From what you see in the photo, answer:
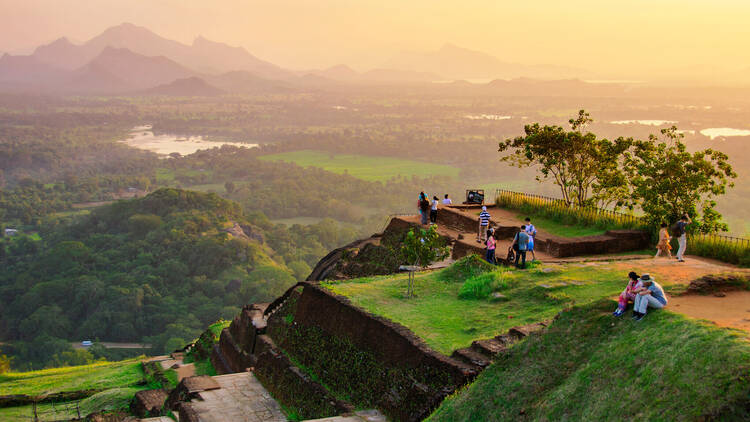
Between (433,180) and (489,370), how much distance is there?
114m

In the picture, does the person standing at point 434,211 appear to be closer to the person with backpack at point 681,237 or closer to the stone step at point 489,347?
the person with backpack at point 681,237

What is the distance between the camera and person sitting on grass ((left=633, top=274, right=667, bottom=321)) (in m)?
9.41

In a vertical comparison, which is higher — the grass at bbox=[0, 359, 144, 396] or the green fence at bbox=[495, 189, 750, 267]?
the green fence at bbox=[495, 189, 750, 267]

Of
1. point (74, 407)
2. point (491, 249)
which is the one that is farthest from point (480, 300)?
point (74, 407)

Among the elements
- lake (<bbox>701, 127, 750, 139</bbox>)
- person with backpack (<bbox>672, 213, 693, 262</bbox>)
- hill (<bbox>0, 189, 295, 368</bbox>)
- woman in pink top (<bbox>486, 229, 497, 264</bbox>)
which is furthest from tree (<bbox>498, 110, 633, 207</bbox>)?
lake (<bbox>701, 127, 750, 139</bbox>)

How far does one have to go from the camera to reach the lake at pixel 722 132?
74500 mm

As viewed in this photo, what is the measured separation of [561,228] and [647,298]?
40.3ft

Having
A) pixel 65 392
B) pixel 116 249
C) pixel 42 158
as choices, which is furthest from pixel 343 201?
pixel 65 392

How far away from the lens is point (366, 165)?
490ft

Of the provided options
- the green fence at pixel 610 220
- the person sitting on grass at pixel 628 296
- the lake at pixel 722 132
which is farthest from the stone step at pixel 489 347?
the lake at pixel 722 132

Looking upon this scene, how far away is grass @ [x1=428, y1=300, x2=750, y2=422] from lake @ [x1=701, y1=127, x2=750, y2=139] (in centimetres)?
7192

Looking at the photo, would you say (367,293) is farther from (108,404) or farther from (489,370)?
(108,404)

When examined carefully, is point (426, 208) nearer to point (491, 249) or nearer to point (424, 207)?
point (424, 207)

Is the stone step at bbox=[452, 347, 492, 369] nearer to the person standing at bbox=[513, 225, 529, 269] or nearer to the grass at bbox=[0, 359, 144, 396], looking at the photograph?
the person standing at bbox=[513, 225, 529, 269]
